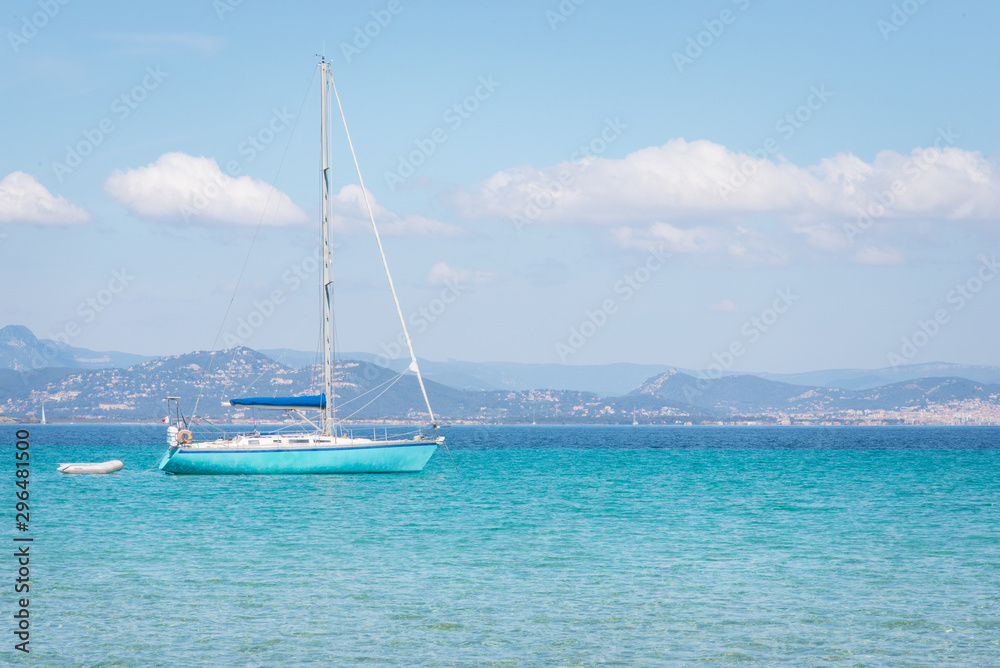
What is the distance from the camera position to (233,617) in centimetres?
1997

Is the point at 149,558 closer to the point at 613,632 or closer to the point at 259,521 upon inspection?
the point at 259,521

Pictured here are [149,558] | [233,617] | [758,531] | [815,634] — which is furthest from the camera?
[758,531]

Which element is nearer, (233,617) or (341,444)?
(233,617)

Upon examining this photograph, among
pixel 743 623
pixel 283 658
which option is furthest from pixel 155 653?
pixel 743 623

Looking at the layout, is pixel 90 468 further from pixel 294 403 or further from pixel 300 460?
pixel 300 460

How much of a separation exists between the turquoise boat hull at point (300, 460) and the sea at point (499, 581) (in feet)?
15.8

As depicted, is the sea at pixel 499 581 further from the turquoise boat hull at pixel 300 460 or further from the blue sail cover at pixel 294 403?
the blue sail cover at pixel 294 403

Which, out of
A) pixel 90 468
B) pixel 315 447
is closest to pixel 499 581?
pixel 315 447

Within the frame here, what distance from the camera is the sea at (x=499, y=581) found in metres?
17.6

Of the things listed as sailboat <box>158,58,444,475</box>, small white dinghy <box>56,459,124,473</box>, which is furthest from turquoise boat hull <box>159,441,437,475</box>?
small white dinghy <box>56,459,124,473</box>

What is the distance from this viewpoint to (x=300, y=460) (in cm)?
5497

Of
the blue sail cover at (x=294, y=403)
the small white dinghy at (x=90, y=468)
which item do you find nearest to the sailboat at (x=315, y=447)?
the blue sail cover at (x=294, y=403)

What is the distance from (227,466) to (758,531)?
105 feet

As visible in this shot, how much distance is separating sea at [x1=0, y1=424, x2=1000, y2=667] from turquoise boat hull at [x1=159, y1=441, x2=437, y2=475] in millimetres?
4825
